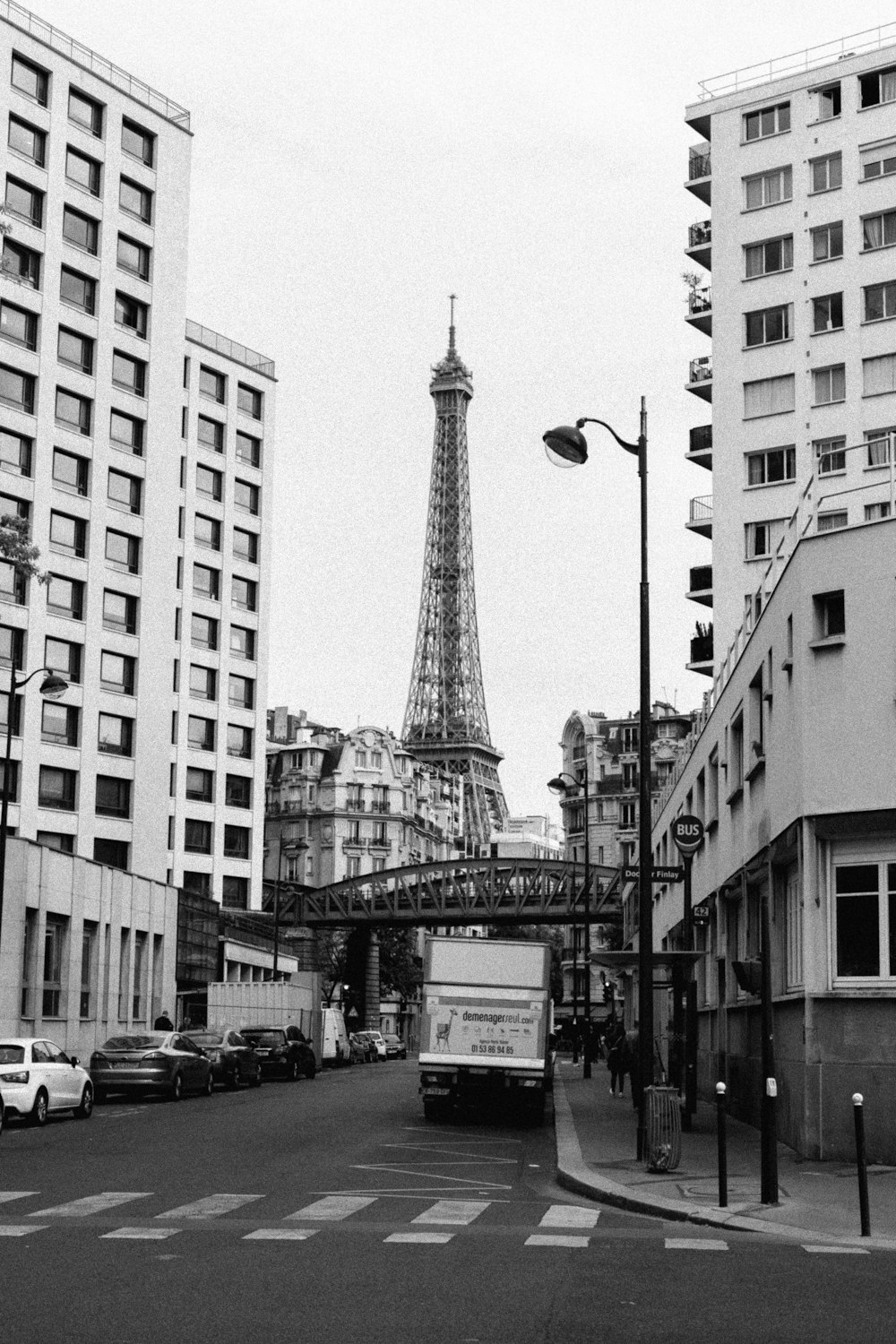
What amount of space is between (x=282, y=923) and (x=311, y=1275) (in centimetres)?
9241

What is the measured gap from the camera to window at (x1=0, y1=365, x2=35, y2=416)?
60438 mm

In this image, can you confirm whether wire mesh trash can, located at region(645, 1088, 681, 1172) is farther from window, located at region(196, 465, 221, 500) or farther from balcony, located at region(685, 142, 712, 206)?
window, located at region(196, 465, 221, 500)

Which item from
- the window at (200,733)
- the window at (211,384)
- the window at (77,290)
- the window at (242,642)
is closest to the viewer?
the window at (77,290)

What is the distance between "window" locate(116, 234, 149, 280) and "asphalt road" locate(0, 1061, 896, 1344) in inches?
1984

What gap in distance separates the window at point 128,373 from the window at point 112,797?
48.6 feet

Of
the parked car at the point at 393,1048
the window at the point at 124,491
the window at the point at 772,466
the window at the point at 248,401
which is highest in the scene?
the window at the point at 248,401

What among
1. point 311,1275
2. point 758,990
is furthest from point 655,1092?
point 311,1275

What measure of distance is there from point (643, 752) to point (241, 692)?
68.0 m

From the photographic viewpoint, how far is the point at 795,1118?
2048cm

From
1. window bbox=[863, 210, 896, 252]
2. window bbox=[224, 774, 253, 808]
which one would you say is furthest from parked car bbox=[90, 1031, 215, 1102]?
window bbox=[224, 774, 253, 808]

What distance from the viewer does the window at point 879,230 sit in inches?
2218

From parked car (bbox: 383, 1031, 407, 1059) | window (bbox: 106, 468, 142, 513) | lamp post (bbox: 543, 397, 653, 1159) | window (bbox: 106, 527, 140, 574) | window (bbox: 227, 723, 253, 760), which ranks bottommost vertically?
parked car (bbox: 383, 1031, 407, 1059)

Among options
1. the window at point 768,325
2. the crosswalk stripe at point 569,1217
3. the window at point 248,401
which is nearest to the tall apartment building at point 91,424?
the window at point 248,401

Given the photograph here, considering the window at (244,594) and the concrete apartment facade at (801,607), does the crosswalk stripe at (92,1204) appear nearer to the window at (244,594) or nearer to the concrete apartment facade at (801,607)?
the concrete apartment facade at (801,607)
